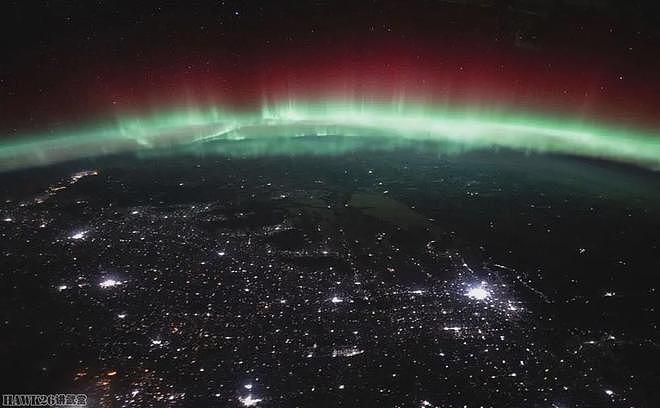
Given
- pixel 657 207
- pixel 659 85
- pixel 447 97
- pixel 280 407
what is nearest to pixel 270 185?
pixel 280 407

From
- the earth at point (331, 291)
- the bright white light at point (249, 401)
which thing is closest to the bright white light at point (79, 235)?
the earth at point (331, 291)

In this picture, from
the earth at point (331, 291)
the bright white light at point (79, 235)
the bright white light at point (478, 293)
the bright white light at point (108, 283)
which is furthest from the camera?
the bright white light at point (79, 235)

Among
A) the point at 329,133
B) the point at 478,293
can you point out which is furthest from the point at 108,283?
the point at 329,133

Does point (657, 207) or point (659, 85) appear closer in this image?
point (657, 207)

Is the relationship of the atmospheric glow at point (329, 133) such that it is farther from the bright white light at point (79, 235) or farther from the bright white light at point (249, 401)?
the bright white light at point (249, 401)

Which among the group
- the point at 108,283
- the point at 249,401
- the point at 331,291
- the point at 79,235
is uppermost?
the point at 79,235

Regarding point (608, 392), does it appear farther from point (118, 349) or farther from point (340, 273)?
point (118, 349)

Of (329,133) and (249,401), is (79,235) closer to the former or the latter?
(249,401)
